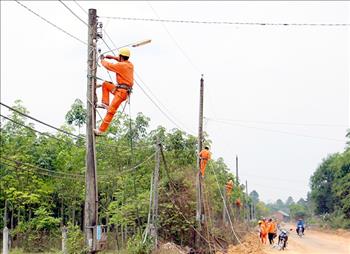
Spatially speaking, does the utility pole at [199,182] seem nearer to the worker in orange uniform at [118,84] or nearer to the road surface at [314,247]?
the road surface at [314,247]

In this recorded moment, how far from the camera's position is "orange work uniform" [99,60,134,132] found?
11.5 metres

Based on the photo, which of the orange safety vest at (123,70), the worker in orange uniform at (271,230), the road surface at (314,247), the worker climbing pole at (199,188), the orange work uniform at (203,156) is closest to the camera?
the orange safety vest at (123,70)

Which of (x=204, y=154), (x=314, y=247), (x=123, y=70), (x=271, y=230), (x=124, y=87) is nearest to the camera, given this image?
(x=123, y=70)

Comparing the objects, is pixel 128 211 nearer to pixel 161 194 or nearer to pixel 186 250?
pixel 161 194

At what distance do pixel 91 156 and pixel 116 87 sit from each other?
154 centimetres

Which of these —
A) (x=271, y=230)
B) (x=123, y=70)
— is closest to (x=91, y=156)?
(x=123, y=70)

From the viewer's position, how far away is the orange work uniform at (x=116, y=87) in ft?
37.6

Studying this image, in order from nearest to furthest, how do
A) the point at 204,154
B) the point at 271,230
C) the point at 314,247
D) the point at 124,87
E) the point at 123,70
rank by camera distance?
the point at 123,70 < the point at 124,87 < the point at 204,154 < the point at 271,230 < the point at 314,247

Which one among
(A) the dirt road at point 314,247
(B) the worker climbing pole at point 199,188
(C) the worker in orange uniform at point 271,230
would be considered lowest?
(A) the dirt road at point 314,247

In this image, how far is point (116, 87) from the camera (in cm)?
1164

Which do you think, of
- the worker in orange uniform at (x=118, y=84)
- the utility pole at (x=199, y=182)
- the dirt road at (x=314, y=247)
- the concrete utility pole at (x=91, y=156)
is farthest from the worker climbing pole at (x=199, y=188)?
the worker in orange uniform at (x=118, y=84)

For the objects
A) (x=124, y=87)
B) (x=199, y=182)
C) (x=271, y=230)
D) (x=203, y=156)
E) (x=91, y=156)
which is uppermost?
(x=124, y=87)

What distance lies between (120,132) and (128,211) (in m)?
6.68

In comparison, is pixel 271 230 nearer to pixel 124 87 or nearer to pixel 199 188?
pixel 199 188
